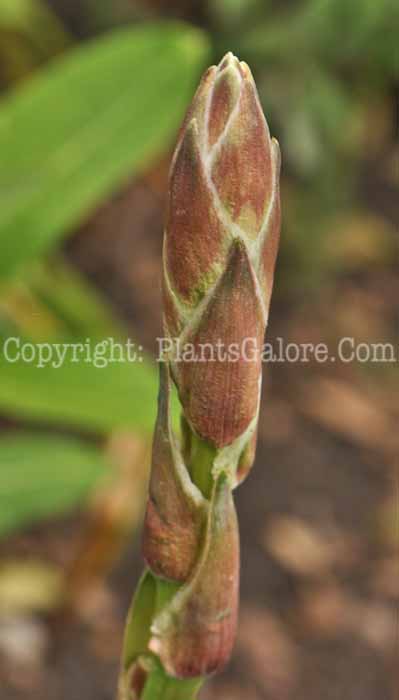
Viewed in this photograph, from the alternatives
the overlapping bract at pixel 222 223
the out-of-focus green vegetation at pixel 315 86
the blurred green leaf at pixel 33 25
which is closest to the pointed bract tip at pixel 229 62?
the overlapping bract at pixel 222 223

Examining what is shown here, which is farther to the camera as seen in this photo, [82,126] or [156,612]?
[82,126]

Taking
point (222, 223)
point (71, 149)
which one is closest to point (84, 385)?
point (71, 149)

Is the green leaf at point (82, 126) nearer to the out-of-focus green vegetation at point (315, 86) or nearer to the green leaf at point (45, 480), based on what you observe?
the green leaf at point (45, 480)

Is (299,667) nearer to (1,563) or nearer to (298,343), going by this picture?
(1,563)

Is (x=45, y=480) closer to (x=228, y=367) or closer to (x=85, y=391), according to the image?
(x=85, y=391)

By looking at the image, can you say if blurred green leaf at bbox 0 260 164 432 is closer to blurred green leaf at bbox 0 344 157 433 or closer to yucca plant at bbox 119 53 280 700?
blurred green leaf at bbox 0 344 157 433

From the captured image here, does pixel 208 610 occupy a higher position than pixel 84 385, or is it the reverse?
pixel 84 385
